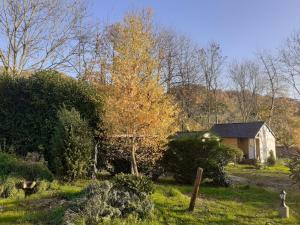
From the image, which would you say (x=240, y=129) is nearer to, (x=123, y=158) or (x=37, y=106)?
(x=123, y=158)

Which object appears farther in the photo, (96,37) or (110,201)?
(96,37)

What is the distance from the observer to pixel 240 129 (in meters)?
33.0

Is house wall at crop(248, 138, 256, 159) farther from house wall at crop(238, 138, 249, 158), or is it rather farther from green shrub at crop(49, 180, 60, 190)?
green shrub at crop(49, 180, 60, 190)

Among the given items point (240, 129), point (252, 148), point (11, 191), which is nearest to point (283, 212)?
point (11, 191)

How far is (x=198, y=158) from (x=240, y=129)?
73.9 feet

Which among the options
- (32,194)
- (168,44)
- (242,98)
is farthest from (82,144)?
(242,98)

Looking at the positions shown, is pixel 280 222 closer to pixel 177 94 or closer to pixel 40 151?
pixel 40 151

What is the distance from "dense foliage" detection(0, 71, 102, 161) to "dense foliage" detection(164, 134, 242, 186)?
327cm

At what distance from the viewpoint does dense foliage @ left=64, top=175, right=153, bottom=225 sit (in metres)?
5.63

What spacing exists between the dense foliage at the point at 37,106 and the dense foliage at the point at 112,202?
4.93 m

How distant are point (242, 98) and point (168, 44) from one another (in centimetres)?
1797

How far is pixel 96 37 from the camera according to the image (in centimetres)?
2456

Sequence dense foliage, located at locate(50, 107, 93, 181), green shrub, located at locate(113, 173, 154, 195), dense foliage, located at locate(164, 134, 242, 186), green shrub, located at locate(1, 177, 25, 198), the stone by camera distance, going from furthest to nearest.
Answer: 1. dense foliage, located at locate(164, 134, 242, 186)
2. dense foliage, located at locate(50, 107, 93, 181)
3. the stone
4. green shrub, located at locate(1, 177, 25, 198)
5. green shrub, located at locate(113, 173, 154, 195)

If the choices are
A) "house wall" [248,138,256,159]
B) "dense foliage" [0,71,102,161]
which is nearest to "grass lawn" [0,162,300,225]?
"dense foliage" [0,71,102,161]
